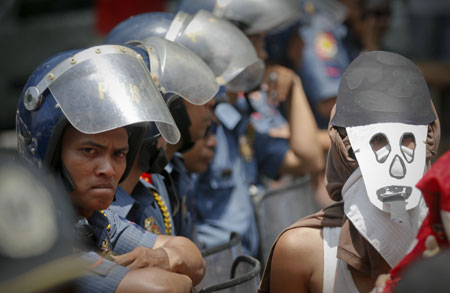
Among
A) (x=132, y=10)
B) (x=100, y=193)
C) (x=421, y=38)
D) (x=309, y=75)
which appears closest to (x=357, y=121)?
(x=100, y=193)

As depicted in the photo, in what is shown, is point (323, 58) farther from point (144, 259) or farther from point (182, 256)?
point (144, 259)

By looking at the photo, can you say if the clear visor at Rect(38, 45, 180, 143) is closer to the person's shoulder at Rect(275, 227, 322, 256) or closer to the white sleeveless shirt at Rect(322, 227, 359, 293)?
the person's shoulder at Rect(275, 227, 322, 256)

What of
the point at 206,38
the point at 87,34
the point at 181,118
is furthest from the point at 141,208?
the point at 87,34

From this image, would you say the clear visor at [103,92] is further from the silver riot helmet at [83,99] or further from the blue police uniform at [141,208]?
the blue police uniform at [141,208]

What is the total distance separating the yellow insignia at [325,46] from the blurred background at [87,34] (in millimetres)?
2105

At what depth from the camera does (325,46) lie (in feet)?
19.5

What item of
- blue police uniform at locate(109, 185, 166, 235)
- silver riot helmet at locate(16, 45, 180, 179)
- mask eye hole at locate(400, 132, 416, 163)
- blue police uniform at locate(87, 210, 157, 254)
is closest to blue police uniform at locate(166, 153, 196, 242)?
blue police uniform at locate(109, 185, 166, 235)

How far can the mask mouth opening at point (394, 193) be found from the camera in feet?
6.74

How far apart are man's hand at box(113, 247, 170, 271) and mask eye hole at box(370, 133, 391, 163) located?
66 centimetres

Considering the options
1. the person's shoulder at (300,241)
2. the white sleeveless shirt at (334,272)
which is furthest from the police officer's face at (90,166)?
the white sleeveless shirt at (334,272)

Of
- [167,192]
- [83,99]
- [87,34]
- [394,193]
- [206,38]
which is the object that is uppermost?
[83,99]

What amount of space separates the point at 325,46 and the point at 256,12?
1.78 meters

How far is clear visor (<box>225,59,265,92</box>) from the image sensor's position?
3627 mm

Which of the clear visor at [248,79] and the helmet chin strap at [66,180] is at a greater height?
the helmet chin strap at [66,180]
